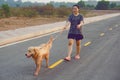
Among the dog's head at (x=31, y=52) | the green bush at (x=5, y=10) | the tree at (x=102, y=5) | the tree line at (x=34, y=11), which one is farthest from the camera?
the tree at (x=102, y=5)

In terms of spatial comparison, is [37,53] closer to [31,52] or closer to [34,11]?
[31,52]

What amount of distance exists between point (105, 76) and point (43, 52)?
1971 millimetres

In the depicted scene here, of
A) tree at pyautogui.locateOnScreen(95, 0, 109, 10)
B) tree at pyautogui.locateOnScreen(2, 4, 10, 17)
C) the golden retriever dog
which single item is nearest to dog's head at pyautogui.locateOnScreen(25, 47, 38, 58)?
the golden retriever dog

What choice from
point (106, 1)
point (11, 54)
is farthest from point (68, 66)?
point (106, 1)

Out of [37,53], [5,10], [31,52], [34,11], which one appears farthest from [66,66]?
[34,11]

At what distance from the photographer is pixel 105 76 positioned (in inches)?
400

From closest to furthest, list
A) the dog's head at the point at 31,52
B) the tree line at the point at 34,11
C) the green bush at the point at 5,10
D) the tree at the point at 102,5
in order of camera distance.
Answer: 1. the dog's head at the point at 31,52
2. the green bush at the point at 5,10
3. the tree line at the point at 34,11
4. the tree at the point at 102,5

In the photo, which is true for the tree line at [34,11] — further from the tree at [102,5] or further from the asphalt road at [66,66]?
the tree at [102,5]

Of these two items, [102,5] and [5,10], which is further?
[102,5]

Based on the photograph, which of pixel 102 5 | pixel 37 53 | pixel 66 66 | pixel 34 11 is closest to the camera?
pixel 37 53

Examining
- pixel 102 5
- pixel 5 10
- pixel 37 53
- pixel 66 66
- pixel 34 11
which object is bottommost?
pixel 102 5

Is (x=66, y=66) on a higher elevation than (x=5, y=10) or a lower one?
higher

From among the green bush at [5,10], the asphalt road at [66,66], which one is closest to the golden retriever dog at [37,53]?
the asphalt road at [66,66]

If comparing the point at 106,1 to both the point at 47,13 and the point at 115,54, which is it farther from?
the point at 115,54
